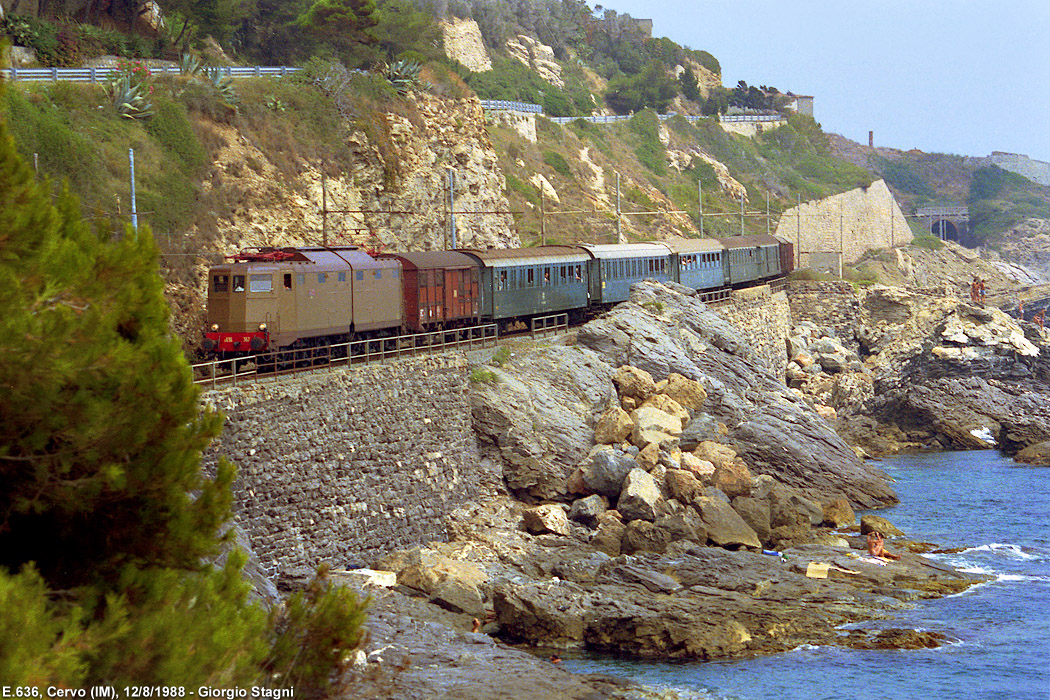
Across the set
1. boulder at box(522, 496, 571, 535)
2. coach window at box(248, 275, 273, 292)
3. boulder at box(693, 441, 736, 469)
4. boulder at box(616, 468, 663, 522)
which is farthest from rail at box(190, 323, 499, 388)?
boulder at box(693, 441, 736, 469)

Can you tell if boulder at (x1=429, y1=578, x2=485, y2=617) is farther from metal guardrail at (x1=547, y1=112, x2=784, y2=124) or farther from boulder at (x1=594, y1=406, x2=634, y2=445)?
metal guardrail at (x1=547, y1=112, x2=784, y2=124)

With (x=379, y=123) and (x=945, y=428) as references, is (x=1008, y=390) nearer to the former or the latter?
(x=945, y=428)

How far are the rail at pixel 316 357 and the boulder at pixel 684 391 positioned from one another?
240 inches

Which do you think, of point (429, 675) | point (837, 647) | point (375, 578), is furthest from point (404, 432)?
point (837, 647)

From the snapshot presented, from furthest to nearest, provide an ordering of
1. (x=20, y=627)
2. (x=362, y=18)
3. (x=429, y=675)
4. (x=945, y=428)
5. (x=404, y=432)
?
(x=362, y=18) < (x=945, y=428) < (x=404, y=432) < (x=429, y=675) < (x=20, y=627)

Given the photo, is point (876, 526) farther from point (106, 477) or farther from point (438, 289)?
point (106, 477)

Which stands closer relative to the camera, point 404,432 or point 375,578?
point 375,578

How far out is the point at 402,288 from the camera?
34.3 metres

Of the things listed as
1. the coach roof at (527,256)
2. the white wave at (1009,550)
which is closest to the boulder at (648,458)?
the white wave at (1009,550)

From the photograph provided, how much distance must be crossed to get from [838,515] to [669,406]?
625cm

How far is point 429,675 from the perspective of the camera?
20.1 m

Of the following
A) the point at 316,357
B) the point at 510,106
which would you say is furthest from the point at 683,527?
the point at 510,106

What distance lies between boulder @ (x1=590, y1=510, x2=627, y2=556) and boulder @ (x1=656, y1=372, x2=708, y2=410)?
8.36 meters

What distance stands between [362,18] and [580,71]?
60.5 m
